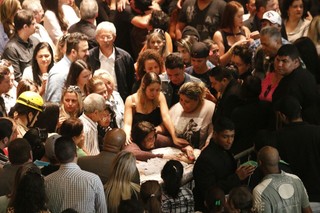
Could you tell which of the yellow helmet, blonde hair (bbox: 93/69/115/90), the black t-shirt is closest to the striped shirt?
the yellow helmet

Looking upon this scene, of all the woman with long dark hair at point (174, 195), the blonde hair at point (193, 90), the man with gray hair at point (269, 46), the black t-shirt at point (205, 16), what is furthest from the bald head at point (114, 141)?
the black t-shirt at point (205, 16)

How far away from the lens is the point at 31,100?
9883mm

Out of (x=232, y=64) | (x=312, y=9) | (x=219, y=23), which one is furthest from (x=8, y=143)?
(x=312, y=9)

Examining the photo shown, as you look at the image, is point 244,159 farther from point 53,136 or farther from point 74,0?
point 74,0

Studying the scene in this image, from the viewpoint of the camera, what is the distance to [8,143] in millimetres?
9000

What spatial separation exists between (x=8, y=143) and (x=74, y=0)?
16.3 feet

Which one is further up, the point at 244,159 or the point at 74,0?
the point at 74,0

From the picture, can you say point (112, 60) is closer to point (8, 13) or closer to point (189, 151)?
point (8, 13)

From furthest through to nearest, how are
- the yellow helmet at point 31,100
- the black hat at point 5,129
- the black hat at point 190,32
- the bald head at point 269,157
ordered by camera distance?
the black hat at point 190,32, the yellow helmet at point 31,100, the black hat at point 5,129, the bald head at point 269,157

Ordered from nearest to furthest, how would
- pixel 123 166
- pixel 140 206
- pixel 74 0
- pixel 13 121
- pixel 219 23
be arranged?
pixel 140 206, pixel 123 166, pixel 13 121, pixel 219 23, pixel 74 0

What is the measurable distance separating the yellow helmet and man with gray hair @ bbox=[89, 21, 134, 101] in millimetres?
1960

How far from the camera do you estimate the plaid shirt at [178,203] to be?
336 inches

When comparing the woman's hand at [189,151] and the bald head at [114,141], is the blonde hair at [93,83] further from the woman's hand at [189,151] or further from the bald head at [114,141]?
the bald head at [114,141]

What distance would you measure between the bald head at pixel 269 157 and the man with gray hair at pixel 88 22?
425 cm
